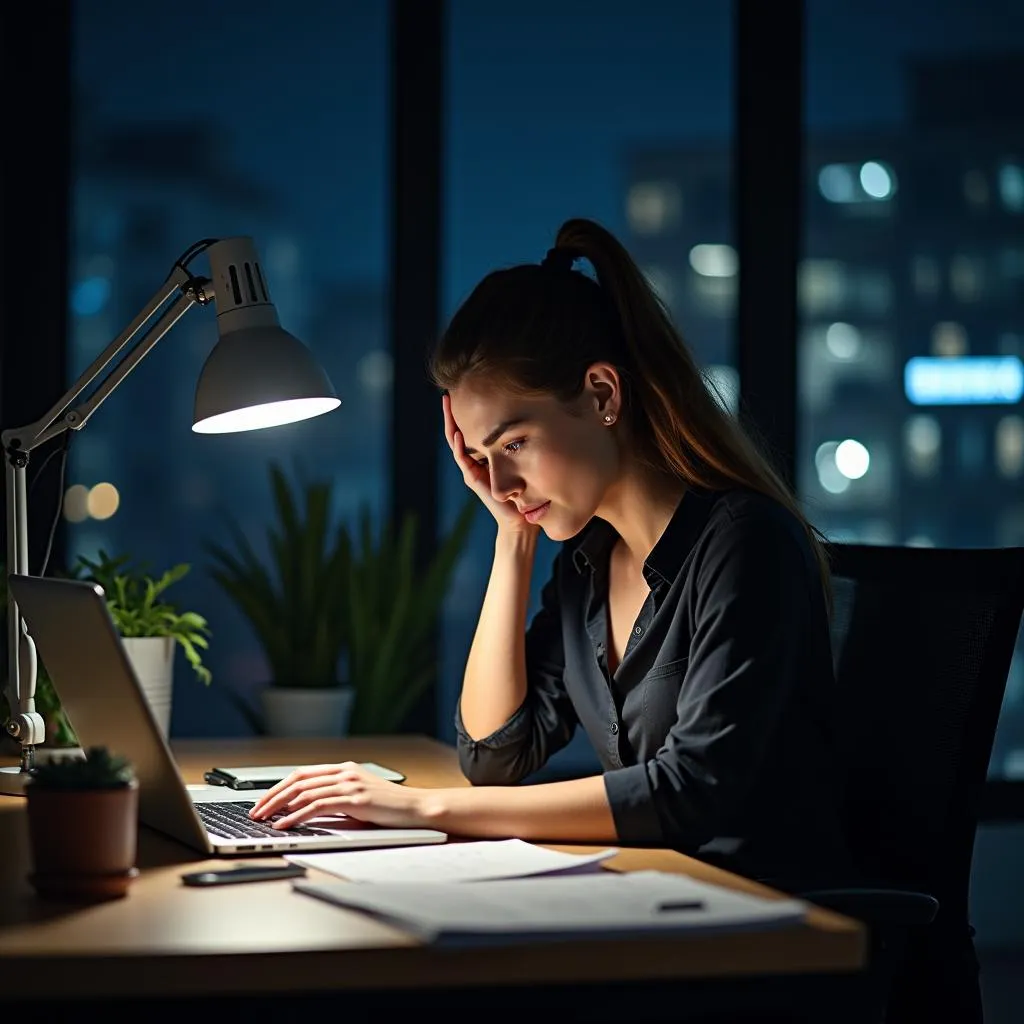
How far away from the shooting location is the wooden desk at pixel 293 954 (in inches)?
39.9

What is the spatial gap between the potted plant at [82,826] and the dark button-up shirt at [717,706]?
20.0 inches

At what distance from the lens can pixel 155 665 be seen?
2.30m

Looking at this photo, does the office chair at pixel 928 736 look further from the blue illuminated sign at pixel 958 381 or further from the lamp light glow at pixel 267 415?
the blue illuminated sign at pixel 958 381

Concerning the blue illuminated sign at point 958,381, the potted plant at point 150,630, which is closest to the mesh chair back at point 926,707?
the potted plant at point 150,630

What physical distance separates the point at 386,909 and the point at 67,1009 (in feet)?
0.76

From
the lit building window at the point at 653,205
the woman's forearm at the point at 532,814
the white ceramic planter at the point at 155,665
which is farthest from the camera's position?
the lit building window at the point at 653,205

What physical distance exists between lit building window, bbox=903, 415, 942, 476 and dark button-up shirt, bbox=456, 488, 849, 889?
187cm

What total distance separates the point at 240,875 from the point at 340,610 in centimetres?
170

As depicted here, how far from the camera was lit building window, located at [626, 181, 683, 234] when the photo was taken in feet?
11.7

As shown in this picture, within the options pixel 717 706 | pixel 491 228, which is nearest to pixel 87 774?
pixel 717 706

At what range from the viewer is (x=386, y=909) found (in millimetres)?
1104

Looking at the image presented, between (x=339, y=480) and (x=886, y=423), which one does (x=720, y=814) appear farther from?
(x=886, y=423)

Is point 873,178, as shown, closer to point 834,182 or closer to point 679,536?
point 834,182

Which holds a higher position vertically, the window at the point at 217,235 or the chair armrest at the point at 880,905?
the window at the point at 217,235
